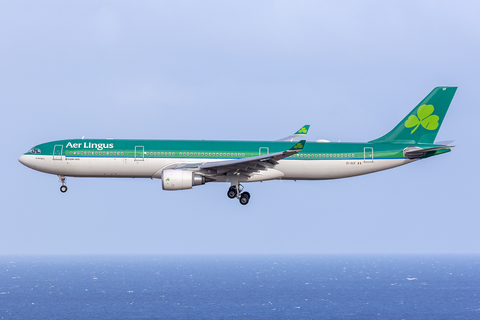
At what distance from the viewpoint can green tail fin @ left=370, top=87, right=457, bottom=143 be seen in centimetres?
4856

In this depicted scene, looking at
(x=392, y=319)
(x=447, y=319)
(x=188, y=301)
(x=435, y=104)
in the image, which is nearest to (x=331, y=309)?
(x=392, y=319)

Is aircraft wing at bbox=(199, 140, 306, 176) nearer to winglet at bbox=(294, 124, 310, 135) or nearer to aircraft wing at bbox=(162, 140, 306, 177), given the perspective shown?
aircraft wing at bbox=(162, 140, 306, 177)

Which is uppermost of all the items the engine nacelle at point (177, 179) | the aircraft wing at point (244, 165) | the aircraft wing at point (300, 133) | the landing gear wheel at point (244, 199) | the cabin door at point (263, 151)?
the aircraft wing at point (300, 133)

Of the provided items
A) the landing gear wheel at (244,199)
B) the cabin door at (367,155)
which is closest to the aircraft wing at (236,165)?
the landing gear wheel at (244,199)

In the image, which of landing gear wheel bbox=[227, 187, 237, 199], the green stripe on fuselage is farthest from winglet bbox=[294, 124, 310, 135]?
landing gear wheel bbox=[227, 187, 237, 199]

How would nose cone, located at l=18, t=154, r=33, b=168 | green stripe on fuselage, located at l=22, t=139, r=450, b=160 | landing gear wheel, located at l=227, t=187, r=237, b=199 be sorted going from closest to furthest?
green stripe on fuselage, located at l=22, t=139, r=450, b=160 → landing gear wheel, located at l=227, t=187, r=237, b=199 → nose cone, located at l=18, t=154, r=33, b=168

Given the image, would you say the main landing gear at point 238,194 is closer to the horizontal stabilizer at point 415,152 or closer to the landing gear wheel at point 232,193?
the landing gear wheel at point 232,193

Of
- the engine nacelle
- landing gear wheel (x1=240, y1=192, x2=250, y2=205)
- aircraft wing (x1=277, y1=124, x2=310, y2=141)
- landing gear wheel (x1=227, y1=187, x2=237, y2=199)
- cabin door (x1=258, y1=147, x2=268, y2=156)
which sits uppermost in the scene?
aircraft wing (x1=277, y1=124, x2=310, y2=141)

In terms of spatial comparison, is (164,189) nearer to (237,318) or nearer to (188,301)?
(237,318)

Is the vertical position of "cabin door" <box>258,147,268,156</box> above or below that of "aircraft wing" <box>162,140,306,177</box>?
above

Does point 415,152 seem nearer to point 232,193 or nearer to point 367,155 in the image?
point 367,155

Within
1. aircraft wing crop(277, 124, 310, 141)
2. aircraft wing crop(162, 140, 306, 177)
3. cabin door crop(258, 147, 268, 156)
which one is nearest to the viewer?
aircraft wing crop(162, 140, 306, 177)

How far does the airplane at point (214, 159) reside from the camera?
140 ft

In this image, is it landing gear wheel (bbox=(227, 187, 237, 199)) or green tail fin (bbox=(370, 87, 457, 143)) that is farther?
green tail fin (bbox=(370, 87, 457, 143))
